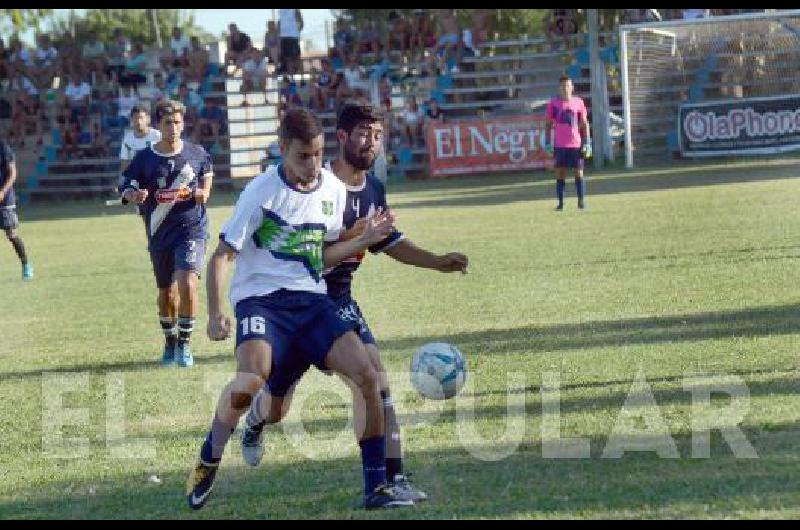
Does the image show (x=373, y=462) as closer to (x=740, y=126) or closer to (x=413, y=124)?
(x=740, y=126)

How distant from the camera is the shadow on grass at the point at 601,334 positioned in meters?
10.6

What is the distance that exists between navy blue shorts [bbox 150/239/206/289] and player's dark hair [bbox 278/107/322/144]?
191 inches

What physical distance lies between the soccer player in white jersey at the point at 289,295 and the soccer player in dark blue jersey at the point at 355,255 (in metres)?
0.24

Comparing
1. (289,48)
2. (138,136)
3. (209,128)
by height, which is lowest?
(209,128)

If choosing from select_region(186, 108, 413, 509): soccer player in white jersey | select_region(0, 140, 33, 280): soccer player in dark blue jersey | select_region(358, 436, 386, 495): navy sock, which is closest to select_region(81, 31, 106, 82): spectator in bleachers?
select_region(0, 140, 33, 280): soccer player in dark blue jersey

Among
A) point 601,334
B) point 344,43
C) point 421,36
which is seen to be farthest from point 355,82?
point 601,334

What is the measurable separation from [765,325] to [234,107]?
2917 centimetres

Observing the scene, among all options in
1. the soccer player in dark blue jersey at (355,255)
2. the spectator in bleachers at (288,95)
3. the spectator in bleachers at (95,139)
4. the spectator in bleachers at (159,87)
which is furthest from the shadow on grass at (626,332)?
the spectator in bleachers at (95,139)

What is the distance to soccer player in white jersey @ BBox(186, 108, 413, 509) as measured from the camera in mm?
6469

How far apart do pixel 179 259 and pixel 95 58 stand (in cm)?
3122

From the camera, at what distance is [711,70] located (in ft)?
109

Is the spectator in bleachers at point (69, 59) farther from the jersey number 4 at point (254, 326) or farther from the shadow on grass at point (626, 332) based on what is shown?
the jersey number 4 at point (254, 326)

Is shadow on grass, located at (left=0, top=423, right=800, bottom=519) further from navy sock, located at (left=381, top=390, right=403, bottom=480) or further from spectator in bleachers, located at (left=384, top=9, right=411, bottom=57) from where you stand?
spectator in bleachers, located at (left=384, top=9, right=411, bottom=57)

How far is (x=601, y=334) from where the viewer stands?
36.2 ft
